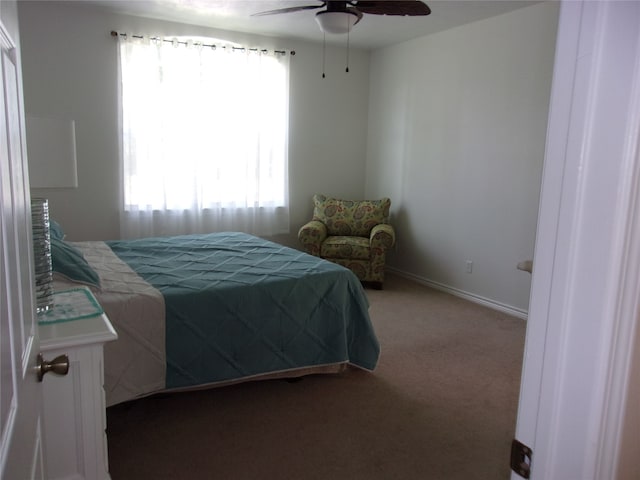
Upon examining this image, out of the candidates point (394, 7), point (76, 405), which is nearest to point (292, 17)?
point (394, 7)

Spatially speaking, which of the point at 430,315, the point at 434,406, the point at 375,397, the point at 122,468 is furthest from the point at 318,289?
the point at 430,315

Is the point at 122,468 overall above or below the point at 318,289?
below

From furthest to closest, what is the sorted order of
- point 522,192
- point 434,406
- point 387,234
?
1. point 387,234
2. point 522,192
3. point 434,406

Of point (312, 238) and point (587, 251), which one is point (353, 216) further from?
point (587, 251)

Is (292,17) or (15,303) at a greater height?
(292,17)

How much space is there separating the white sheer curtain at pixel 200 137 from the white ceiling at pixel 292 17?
0.80 ft

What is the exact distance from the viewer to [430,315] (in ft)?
13.5

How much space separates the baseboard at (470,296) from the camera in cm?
417

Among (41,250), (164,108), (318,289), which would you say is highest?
(164,108)

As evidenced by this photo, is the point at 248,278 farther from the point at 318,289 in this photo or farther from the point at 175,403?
the point at 175,403

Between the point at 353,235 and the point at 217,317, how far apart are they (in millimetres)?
2927

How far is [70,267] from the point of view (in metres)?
2.30

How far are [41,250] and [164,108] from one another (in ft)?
10.5

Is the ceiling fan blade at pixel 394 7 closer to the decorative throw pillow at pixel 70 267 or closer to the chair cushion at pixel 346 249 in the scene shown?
the decorative throw pillow at pixel 70 267
